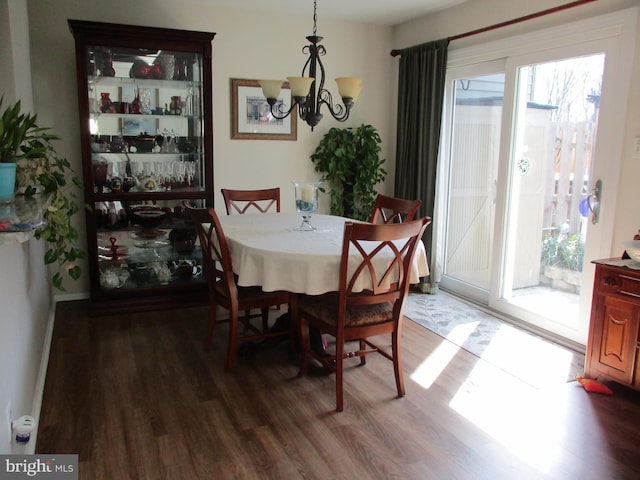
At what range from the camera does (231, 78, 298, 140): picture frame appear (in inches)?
182

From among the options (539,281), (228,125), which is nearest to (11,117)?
(228,125)

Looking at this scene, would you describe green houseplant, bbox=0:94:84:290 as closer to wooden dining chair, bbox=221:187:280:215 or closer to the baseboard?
the baseboard

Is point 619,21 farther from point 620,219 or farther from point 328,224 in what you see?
point 328,224

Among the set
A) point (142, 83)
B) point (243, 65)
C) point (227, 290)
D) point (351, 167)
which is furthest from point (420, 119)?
point (227, 290)

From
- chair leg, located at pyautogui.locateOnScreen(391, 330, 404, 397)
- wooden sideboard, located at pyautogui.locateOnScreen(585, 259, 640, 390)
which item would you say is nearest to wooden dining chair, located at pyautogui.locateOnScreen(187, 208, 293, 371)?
chair leg, located at pyautogui.locateOnScreen(391, 330, 404, 397)

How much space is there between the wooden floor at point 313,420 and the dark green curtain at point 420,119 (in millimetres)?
1877

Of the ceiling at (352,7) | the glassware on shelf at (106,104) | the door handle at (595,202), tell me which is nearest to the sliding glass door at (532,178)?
the door handle at (595,202)

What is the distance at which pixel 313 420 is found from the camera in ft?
8.23

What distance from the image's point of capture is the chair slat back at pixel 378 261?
7.98 feet

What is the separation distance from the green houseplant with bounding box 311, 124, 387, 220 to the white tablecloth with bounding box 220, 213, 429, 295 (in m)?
1.97

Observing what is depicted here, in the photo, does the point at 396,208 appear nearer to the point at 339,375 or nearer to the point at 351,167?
the point at 339,375

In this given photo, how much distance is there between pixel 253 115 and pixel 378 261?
8.57ft

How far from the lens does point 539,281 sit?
390 cm

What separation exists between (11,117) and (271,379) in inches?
75.4
